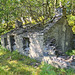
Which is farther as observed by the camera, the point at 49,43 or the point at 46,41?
the point at 46,41

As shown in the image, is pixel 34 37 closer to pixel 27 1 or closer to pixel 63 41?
pixel 63 41

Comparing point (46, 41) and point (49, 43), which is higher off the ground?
point (46, 41)

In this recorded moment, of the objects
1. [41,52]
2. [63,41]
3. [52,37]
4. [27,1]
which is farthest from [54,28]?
[27,1]

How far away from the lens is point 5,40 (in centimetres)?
1403

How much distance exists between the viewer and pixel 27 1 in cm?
1114

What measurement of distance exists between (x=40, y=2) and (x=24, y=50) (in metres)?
7.28

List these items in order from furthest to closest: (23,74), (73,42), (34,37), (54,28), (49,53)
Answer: (73,42) → (54,28) → (34,37) → (49,53) → (23,74)

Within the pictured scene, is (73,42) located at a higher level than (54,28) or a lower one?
lower

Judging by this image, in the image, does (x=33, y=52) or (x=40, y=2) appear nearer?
(x=33, y=52)

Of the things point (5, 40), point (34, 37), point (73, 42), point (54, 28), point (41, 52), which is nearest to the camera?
point (41, 52)

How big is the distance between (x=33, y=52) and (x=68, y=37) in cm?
571

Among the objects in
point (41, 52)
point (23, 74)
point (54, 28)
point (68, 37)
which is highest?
point (54, 28)

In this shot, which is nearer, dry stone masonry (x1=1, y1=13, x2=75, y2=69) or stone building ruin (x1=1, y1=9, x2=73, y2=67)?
dry stone masonry (x1=1, y1=13, x2=75, y2=69)

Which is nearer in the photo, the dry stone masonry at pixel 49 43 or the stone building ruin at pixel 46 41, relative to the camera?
the dry stone masonry at pixel 49 43
